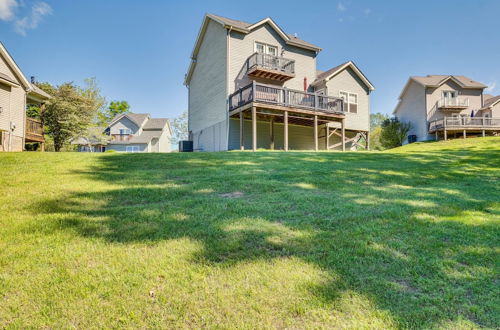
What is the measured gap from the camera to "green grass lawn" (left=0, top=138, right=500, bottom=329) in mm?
2047

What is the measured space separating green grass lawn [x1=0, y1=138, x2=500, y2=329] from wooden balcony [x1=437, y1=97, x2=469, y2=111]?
27.7 metres

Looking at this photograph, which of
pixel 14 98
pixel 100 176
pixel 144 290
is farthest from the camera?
pixel 14 98

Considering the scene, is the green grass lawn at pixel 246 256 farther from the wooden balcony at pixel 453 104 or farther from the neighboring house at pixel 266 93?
the wooden balcony at pixel 453 104

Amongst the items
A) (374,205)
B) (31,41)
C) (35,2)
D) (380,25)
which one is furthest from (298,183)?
(31,41)

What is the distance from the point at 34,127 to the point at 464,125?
3578 centimetres

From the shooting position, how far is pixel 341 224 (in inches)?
145

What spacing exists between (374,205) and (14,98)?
21048mm

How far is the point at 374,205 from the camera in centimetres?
455

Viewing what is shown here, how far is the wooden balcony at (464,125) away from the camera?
1042 inches

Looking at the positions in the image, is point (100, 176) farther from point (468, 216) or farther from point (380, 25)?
point (380, 25)

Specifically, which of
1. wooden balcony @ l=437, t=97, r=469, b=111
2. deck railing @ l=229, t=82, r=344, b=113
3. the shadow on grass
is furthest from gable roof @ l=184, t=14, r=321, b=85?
wooden balcony @ l=437, t=97, r=469, b=111

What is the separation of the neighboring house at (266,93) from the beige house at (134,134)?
20505 millimetres

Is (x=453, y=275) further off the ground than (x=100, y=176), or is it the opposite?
(x=100, y=176)

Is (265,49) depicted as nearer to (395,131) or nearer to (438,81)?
(395,131)
